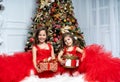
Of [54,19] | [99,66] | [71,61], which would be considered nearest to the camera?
[99,66]

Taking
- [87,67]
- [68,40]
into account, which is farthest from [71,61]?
[68,40]

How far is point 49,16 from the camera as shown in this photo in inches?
185

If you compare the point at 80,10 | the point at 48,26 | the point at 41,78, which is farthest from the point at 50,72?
the point at 80,10

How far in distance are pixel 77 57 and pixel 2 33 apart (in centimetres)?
211

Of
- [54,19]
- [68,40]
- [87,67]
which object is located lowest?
[87,67]

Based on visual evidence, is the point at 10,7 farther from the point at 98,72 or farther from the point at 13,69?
the point at 98,72

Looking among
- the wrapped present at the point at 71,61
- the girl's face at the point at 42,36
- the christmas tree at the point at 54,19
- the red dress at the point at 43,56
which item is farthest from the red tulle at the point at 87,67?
the christmas tree at the point at 54,19

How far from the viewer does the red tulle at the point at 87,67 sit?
9.21 feet

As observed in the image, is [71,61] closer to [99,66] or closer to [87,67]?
[87,67]

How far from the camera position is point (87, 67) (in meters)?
3.04

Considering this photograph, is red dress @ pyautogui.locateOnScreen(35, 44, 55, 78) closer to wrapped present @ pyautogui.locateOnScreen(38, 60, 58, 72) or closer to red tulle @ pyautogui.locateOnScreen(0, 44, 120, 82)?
red tulle @ pyautogui.locateOnScreen(0, 44, 120, 82)

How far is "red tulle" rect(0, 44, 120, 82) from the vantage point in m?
2.81

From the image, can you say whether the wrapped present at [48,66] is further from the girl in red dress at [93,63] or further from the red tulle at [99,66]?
the red tulle at [99,66]

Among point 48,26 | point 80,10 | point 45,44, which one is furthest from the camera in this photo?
point 80,10
